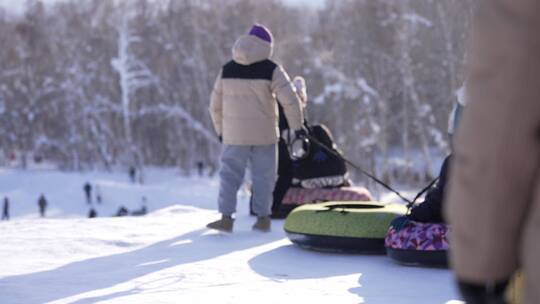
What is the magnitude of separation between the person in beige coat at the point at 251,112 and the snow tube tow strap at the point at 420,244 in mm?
1700

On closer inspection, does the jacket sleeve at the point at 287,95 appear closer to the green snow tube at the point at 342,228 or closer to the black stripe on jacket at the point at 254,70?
the black stripe on jacket at the point at 254,70

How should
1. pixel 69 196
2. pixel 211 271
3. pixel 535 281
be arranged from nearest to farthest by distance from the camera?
pixel 535 281, pixel 211 271, pixel 69 196

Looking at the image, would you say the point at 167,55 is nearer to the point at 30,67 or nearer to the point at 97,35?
the point at 97,35

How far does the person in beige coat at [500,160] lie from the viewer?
4.79ft

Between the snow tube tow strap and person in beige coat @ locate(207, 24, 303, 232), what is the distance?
170 cm

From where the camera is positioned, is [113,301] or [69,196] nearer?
[113,301]

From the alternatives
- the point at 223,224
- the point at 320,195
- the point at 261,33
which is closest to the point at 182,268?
the point at 223,224

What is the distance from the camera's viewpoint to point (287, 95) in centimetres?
657

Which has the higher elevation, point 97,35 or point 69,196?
point 97,35

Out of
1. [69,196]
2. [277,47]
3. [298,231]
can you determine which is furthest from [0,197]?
[298,231]

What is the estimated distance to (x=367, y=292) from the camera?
173 inches

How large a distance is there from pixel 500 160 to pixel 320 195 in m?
6.70

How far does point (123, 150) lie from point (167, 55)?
18.4ft

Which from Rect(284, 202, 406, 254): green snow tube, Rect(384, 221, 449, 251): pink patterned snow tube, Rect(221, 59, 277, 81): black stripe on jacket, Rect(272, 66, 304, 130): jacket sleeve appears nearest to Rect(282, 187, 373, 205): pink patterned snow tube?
Rect(272, 66, 304, 130): jacket sleeve
